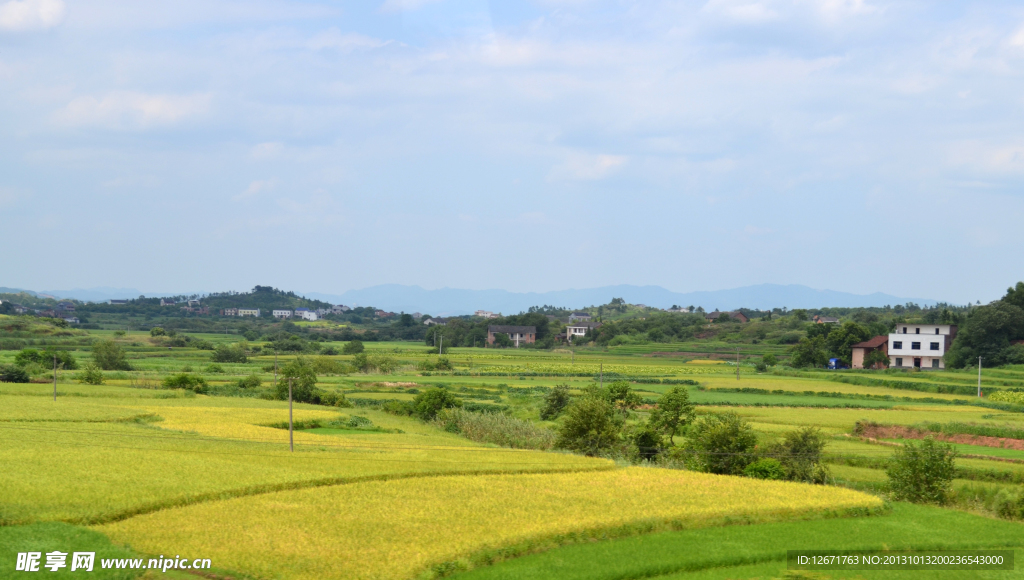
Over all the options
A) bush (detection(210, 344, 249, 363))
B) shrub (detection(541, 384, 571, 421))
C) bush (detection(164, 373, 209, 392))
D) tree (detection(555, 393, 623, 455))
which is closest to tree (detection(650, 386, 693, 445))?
tree (detection(555, 393, 623, 455))

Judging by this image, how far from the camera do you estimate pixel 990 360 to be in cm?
7569

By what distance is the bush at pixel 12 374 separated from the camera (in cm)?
5797

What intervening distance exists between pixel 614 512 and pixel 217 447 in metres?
16.8

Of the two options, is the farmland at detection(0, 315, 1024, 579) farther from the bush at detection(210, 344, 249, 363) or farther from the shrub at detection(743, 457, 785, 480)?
the bush at detection(210, 344, 249, 363)

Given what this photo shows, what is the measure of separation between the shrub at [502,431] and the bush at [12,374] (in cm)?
3468

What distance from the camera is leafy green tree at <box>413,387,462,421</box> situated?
50406 millimetres

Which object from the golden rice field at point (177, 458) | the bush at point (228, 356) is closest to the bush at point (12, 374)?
the golden rice field at point (177, 458)

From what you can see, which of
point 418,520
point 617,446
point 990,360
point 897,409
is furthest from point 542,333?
point 418,520

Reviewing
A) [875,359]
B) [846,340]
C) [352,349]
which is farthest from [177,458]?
[846,340]

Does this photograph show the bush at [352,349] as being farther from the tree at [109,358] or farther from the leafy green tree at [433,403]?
the leafy green tree at [433,403]

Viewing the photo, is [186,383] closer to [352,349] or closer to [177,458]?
[177,458]

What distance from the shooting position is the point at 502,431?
42.2 m

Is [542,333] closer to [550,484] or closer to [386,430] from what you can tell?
[386,430]

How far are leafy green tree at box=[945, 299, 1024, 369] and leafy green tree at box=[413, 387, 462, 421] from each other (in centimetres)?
5403
